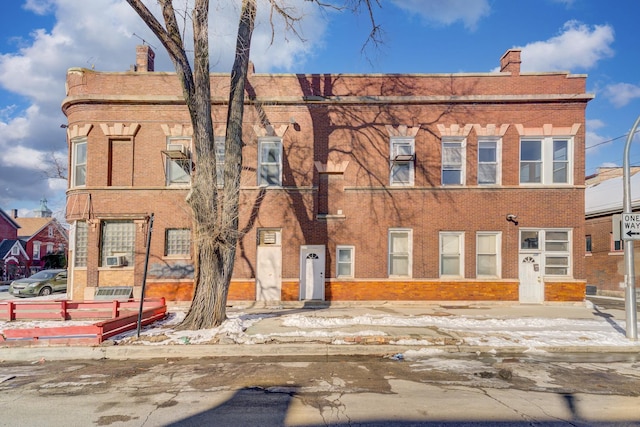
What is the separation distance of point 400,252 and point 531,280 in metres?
5.20

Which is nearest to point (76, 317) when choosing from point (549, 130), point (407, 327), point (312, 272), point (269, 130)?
point (312, 272)

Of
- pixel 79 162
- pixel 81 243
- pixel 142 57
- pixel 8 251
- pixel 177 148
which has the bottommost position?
pixel 8 251

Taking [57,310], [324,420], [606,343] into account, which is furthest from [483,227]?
[57,310]

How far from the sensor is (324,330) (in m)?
9.99

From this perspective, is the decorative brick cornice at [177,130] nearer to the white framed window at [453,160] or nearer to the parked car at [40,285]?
the white framed window at [453,160]

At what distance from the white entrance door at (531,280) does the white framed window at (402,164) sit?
17.8 ft

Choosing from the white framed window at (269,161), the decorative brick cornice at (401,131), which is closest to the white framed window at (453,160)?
the decorative brick cornice at (401,131)

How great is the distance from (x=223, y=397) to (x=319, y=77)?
40.6ft

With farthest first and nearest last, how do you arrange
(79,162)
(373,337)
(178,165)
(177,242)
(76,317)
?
(79,162) → (178,165) → (177,242) → (76,317) → (373,337)

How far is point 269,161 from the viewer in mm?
14906

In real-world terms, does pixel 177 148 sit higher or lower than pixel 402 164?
higher

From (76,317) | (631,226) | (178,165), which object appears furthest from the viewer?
(178,165)

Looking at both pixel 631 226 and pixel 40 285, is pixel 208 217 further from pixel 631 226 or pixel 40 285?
pixel 40 285

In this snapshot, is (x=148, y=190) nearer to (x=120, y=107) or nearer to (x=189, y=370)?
(x=120, y=107)
